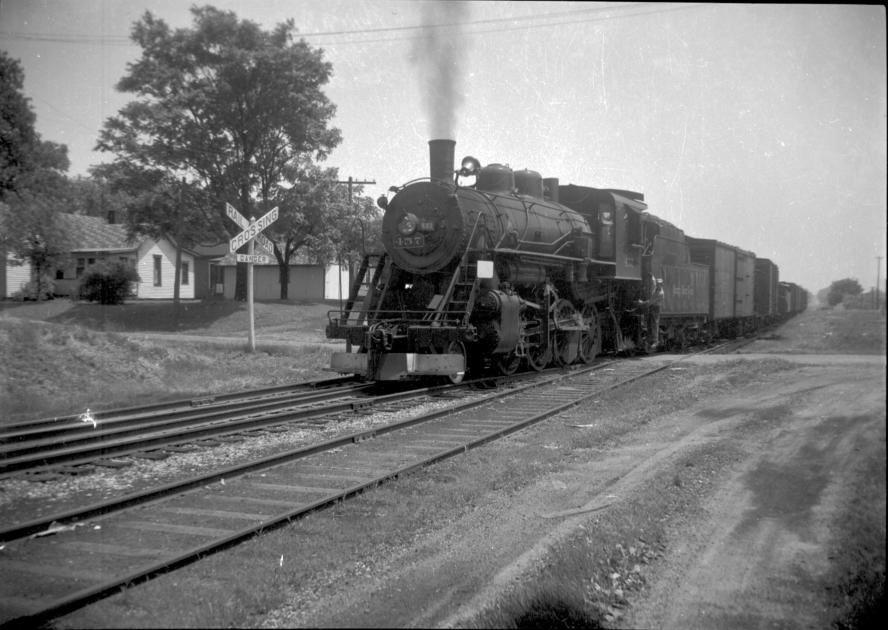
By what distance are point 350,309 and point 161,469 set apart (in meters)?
6.37

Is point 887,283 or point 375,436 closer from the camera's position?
point 887,283

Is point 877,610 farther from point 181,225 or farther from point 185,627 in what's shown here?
point 181,225

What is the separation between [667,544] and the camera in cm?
472

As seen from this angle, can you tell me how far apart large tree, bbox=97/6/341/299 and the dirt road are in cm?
1656

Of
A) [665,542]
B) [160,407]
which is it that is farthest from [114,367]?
[665,542]

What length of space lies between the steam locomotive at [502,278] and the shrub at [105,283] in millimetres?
22629

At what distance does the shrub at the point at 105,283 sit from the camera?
32.6 metres

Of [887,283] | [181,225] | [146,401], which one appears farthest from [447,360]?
[181,225]

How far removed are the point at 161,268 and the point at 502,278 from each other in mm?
33021

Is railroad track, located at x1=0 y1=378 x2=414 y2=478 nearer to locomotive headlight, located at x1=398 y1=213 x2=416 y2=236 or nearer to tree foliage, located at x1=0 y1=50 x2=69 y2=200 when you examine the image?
locomotive headlight, located at x1=398 y1=213 x2=416 y2=236

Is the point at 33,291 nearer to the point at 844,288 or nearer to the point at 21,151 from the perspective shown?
the point at 21,151

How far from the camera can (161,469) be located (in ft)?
22.4

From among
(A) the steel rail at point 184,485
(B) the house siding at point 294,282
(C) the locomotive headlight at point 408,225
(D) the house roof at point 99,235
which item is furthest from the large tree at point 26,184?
(B) the house siding at point 294,282

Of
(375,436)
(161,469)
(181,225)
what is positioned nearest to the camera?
(161,469)
